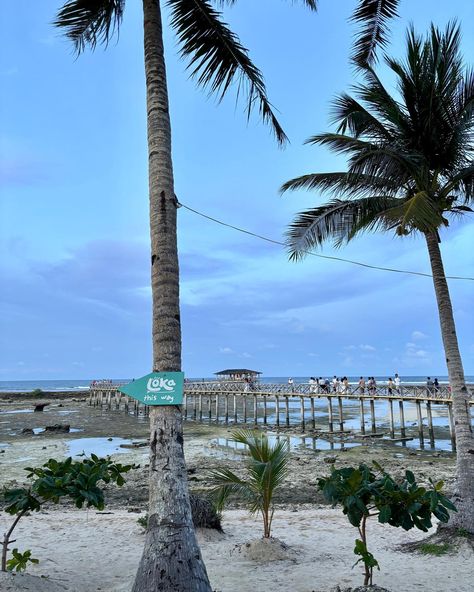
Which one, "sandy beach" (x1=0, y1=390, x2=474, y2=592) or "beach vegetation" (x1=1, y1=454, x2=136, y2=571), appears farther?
"sandy beach" (x1=0, y1=390, x2=474, y2=592)

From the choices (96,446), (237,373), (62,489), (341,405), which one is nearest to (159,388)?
(62,489)

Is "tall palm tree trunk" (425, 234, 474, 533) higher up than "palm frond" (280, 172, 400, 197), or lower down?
lower down

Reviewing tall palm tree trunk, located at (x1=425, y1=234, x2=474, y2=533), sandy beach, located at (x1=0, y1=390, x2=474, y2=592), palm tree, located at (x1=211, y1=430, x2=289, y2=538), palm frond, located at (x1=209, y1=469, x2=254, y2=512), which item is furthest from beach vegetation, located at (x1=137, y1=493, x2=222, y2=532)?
tall palm tree trunk, located at (x1=425, y1=234, x2=474, y2=533)

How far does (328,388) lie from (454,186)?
27.9m

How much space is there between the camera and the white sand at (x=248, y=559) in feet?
19.0

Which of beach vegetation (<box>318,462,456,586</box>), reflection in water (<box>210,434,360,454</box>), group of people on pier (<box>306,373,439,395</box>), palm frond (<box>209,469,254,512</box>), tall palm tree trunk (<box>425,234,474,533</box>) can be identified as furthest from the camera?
group of people on pier (<box>306,373,439,395</box>)

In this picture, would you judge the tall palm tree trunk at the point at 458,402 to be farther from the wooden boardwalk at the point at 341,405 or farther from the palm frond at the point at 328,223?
the wooden boardwalk at the point at 341,405

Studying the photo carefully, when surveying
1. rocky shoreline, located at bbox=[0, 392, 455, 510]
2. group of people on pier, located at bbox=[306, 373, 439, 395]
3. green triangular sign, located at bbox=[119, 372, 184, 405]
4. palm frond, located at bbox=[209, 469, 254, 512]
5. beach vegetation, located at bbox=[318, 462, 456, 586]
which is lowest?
rocky shoreline, located at bbox=[0, 392, 455, 510]

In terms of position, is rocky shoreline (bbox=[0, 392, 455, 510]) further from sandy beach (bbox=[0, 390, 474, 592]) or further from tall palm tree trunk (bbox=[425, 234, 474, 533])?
tall palm tree trunk (bbox=[425, 234, 474, 533])

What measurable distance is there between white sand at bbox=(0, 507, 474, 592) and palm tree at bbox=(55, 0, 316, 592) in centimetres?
167

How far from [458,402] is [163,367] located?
16.7 ft

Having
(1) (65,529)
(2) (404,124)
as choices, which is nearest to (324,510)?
(1) (65,529)

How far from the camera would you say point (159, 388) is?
474cm

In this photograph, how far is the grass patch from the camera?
6.76 metres
